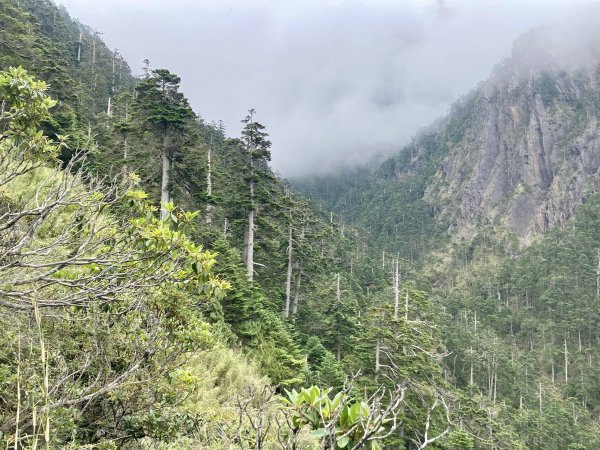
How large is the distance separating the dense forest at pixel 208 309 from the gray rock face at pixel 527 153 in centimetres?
1879

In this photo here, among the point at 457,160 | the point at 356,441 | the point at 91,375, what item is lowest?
the point at 91,375

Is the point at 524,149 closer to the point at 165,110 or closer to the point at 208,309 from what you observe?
the point at 165,110

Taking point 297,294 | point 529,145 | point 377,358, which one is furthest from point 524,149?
point 377,358

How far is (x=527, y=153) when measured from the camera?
113 meters

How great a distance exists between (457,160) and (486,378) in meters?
102

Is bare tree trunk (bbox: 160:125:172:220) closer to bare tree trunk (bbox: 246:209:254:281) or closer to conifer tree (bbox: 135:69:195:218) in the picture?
conifer tree (bbox: 135:69:195:218)

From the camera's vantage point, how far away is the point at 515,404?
45.6m

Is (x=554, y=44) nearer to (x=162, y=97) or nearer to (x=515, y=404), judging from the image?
(x=515, y=404)

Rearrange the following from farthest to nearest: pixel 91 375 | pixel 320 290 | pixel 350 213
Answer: pixel 350 213 → pixel 320 290 → pixel 91 375

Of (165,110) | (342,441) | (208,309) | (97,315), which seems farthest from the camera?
(165,110)

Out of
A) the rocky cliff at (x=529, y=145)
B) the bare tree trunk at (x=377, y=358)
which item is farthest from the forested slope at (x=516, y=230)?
the bare tree trunk at (x=377, y=358)

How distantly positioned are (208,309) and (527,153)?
126 metres

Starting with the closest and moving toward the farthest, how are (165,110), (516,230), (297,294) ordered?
(165,110), (297,294), (516,230)

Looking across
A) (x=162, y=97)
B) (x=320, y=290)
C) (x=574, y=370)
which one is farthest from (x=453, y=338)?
(x=162, y=97)
